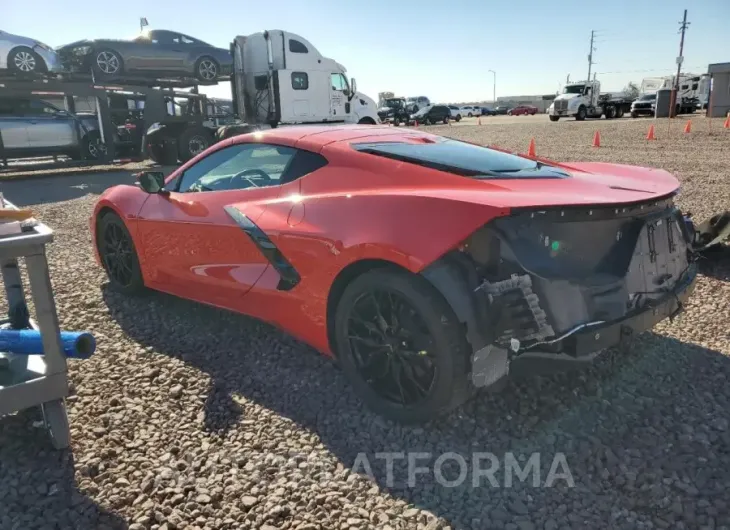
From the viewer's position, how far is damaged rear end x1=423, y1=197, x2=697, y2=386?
7.64 feet

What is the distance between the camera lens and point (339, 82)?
53.1ft

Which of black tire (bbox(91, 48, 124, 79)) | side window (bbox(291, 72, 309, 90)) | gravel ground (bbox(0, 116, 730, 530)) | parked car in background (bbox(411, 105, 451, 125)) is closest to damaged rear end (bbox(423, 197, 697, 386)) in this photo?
gravel ground (bbox(0, 116, 730, 530))

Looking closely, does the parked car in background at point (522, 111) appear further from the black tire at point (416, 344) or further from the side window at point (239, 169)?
the black tire at point (416, 344)

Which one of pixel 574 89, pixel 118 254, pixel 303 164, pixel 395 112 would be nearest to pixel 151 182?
pixel 118 254

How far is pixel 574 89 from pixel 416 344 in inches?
1466

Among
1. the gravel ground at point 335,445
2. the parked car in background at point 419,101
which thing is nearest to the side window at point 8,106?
the gravel ground at point 335,445

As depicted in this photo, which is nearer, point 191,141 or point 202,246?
point 202,246

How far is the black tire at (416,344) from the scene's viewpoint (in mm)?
2438

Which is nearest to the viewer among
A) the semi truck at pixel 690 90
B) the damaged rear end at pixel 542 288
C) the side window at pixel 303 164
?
the damaged rear end at pixel 542 288

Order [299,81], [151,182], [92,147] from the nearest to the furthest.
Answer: [151,182] < [92,147] < [299,81]

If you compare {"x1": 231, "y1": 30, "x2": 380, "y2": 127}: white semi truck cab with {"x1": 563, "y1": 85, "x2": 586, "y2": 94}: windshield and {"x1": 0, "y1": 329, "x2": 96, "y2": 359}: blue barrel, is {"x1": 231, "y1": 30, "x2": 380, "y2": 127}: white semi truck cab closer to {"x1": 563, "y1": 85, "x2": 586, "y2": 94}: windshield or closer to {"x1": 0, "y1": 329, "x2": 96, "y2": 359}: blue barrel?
{"x1": 0, "y1": 329, "x2": 96, "y2": 359}: blue barrel

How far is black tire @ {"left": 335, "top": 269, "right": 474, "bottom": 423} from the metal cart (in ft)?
4.28

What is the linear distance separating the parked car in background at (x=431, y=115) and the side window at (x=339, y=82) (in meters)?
25.9

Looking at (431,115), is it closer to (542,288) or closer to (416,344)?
(416,344)
